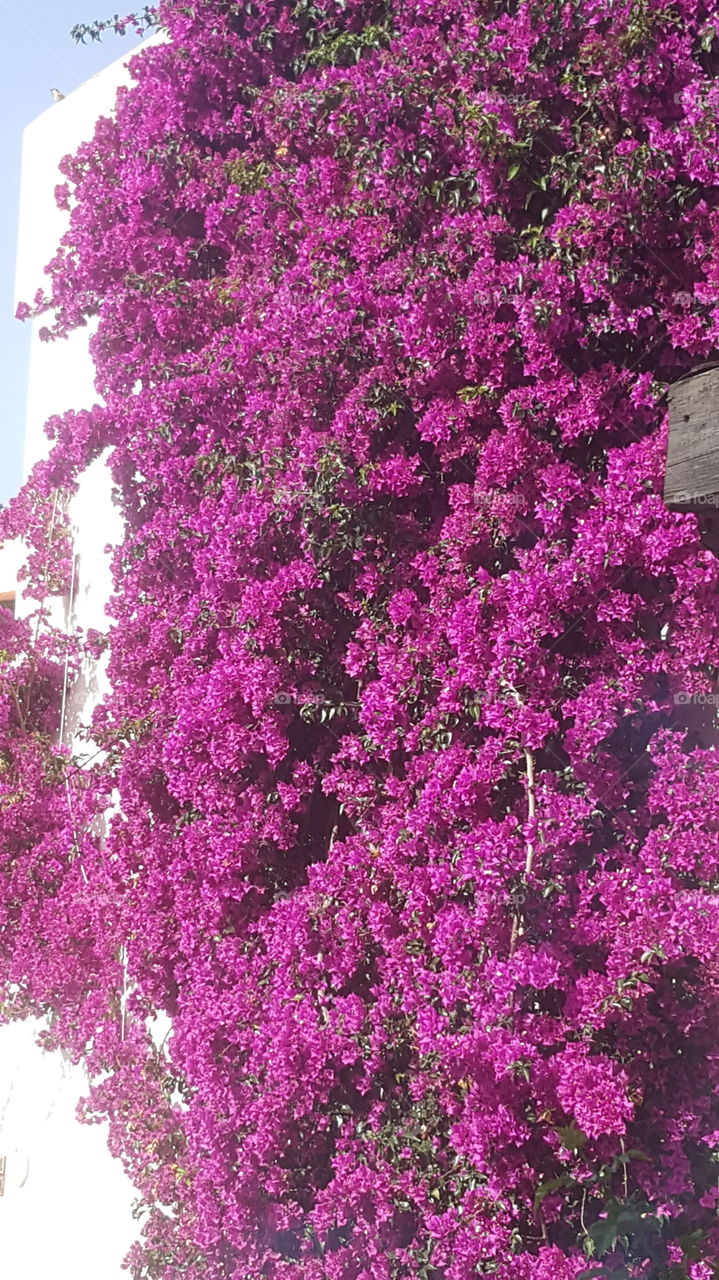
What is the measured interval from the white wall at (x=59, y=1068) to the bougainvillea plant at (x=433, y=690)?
0.52 meters

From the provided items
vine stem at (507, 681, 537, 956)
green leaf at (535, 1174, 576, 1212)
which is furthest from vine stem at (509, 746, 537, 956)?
green leaf at (535, 1174, 576, 1212)

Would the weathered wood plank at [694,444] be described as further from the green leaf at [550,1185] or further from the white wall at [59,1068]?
the white wall at [59,1068]

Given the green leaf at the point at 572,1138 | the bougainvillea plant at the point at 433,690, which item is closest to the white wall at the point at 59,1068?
the bougainvillea plant at the point at 433,690

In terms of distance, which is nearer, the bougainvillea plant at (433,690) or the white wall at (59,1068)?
the bougainvillea plant at (433,690)

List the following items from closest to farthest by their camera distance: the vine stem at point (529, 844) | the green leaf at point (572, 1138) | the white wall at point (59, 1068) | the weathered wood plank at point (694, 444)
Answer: the weathered wood plank at point (694, 444) < the green leaf at point (572, 1138) < the vine stem at point (529, 844) < the white wall at point (59, 1068)

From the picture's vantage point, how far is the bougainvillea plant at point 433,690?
2.66 metres

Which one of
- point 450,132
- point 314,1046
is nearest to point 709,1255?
point 314,1046

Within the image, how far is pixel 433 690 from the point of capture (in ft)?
9.98

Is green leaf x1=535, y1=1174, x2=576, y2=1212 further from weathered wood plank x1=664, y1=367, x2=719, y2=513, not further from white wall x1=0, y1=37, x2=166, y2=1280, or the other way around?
white wall x1=0, y1=37, x2=166, y2=1280

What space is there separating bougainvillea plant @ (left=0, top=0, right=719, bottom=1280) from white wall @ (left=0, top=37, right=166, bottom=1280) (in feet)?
1.70

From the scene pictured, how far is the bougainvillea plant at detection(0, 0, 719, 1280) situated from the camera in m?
2.66

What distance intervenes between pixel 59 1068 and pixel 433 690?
2.39 m

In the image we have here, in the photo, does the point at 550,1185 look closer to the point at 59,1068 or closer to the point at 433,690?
the point at 433,690

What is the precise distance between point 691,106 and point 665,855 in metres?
1.76
